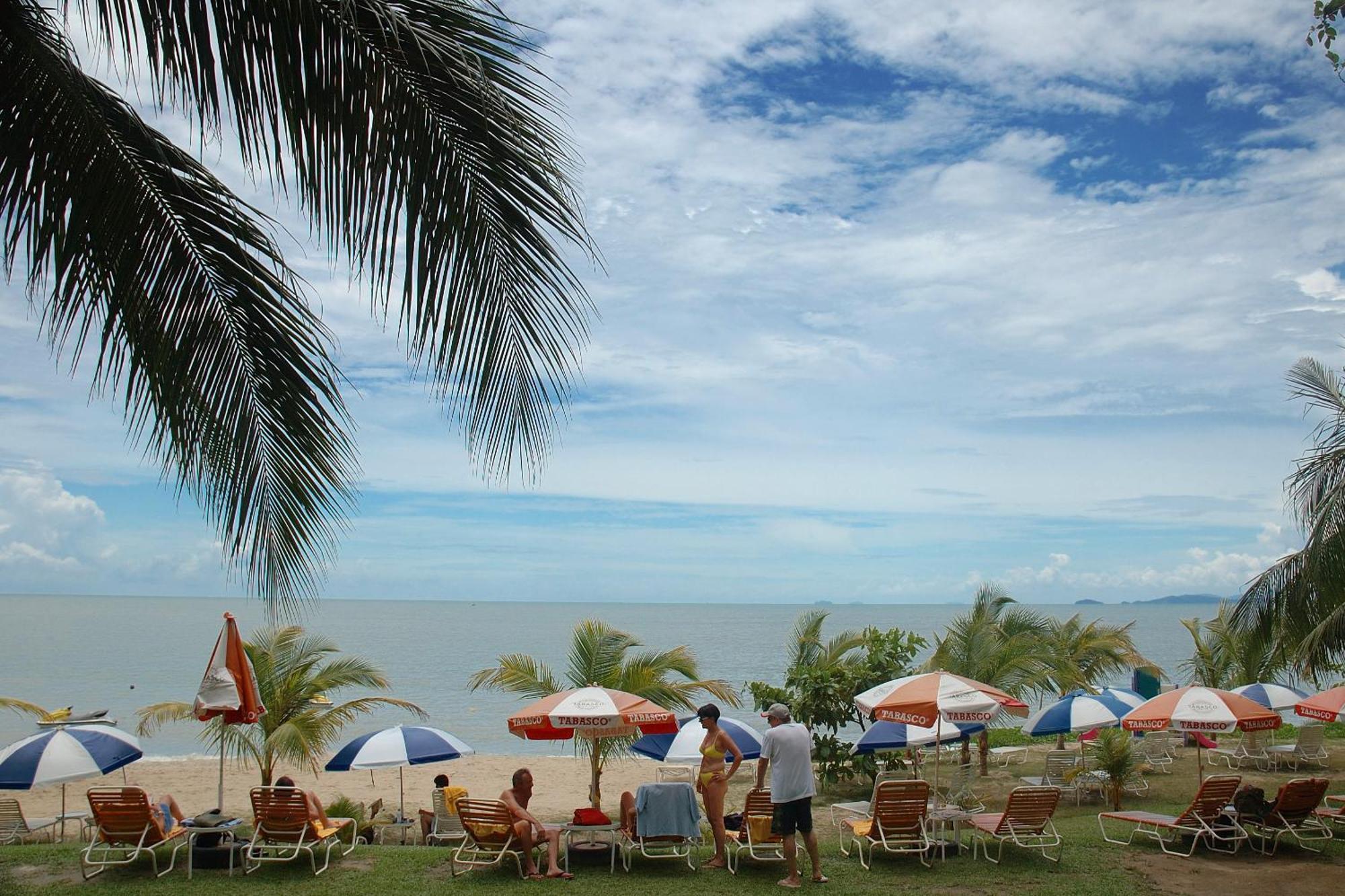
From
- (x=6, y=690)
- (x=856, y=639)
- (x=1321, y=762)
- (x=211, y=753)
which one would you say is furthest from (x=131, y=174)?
(x=6, y=690)

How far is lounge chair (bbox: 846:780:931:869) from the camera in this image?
10.4 metres

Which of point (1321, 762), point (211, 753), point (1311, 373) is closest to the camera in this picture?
point (1311, 373)

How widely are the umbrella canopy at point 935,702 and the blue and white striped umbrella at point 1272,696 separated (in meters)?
12.0

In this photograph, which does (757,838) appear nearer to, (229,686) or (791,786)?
(791,786)

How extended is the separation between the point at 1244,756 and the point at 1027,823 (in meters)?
13.2

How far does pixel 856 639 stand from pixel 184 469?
1630 centimetres

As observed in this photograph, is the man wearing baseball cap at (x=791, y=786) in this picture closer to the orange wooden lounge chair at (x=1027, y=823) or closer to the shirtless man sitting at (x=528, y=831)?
the shirtless man sitting at (x=528, y=831)

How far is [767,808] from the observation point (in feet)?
34.1

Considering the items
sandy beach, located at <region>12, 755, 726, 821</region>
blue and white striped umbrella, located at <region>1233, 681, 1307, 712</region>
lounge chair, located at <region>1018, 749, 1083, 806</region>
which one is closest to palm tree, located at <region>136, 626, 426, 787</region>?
sandy beach, located at <region>12, 755, 726, 821</region>

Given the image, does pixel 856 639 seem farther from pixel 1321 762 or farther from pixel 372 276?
pixel 372 276

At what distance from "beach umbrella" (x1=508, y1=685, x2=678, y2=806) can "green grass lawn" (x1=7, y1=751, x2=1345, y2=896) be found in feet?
4.87

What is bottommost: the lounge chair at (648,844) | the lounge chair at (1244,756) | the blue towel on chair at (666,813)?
the lounge chair at (1244,756)

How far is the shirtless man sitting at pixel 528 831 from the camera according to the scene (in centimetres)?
978

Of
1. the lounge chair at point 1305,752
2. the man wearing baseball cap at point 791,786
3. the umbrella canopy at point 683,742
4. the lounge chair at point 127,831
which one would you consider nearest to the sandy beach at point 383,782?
the umbrella canopy at point 683,742
